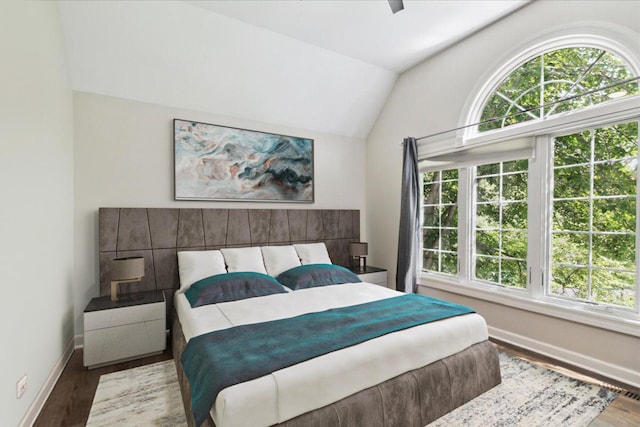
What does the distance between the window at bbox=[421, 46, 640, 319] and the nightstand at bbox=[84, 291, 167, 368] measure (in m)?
3.20

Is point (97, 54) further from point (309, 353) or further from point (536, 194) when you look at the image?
point (536, 194)

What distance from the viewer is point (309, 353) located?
1.60 m

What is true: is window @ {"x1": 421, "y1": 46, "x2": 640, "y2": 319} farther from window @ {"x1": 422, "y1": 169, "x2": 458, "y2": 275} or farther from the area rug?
the area rug

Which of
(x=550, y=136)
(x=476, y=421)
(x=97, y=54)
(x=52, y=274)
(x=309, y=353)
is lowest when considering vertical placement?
(x=476, y=421)

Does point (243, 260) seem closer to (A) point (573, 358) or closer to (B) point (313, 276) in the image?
(B) point (313, 276)

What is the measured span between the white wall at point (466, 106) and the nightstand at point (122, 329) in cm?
298

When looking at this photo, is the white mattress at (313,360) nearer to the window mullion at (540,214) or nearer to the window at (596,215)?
the window mullion at (540,214)

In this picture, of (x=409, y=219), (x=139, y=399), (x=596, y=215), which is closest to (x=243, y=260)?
(x=139, y=399)

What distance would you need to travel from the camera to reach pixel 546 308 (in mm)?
2709

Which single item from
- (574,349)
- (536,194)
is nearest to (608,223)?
(536,194)

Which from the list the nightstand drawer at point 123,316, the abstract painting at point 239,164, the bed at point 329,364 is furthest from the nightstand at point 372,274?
the nightstand drawer at point 123,316

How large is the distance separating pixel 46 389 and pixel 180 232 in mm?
1570

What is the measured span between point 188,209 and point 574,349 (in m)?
3.83

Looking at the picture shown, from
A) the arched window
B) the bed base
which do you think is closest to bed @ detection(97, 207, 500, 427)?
the bed base
